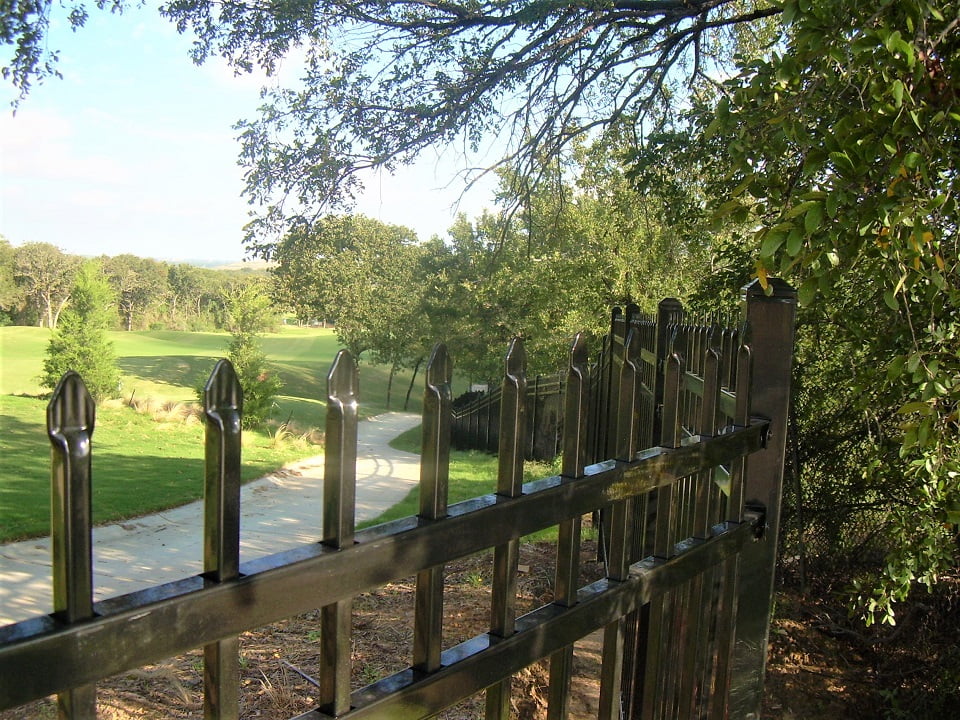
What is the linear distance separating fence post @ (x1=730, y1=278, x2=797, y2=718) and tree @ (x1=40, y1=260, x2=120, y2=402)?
60.7 ft

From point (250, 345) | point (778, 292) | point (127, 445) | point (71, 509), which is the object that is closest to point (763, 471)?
point (778, 292)

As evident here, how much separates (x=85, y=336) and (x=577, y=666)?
17.4m

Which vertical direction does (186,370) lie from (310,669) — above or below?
below

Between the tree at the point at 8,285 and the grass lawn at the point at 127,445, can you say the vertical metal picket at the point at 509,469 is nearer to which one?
the grass lawn at the point at 127,445

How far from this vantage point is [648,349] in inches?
163

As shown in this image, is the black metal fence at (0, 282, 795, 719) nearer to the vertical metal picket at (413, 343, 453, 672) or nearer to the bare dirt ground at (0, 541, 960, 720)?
the vertical metal picket at (413, 343, 453, 672)

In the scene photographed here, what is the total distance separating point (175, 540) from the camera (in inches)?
312

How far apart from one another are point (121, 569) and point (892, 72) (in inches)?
269

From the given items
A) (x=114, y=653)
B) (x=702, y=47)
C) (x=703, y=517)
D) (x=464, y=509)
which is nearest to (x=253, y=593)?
(x=114, y=653)

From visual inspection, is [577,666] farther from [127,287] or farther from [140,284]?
[140,284]

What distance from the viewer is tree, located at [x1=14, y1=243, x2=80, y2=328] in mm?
26953

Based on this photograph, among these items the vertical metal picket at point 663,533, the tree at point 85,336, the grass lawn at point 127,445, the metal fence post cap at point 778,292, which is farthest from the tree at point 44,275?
the vertical metal picket at point 663,533

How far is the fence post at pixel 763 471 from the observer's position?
2.04 meters

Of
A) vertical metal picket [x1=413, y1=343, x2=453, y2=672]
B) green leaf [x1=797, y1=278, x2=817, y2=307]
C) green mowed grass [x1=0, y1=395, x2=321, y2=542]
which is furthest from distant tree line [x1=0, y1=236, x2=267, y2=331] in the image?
vertical metal picket [x1=413, y1=343, x2=453, y2=672]
